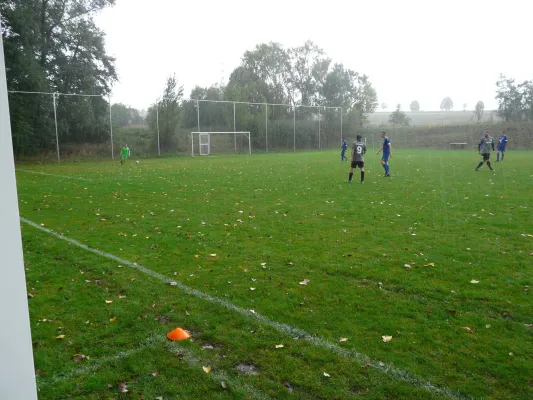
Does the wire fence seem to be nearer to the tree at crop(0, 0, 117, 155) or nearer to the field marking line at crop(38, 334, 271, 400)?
the tree at crop(0, 0, 117, 155)

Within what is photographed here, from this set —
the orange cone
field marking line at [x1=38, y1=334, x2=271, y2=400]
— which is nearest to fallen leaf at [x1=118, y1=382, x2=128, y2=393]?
field marking line at [x1=38, y1=334, x2=271, y2=400]

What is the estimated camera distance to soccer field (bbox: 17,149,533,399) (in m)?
3.39

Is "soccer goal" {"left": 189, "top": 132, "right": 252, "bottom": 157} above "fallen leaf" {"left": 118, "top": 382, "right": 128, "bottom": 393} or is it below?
above

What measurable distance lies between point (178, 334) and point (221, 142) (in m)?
35.2

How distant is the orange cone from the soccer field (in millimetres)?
99

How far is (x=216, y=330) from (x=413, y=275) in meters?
2.93

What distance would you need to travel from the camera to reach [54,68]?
108 feet

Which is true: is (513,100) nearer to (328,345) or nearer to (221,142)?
(221,142)

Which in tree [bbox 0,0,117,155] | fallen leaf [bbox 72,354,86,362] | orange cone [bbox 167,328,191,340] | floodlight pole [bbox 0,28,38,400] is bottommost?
fallen leaf [bbox 72,354,86,362]

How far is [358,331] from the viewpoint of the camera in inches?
164

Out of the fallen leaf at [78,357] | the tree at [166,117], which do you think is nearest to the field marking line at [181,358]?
the fallen leaf at [78,357]

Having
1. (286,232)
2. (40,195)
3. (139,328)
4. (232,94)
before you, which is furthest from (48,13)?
(139,328)

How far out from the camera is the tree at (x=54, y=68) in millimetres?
27602

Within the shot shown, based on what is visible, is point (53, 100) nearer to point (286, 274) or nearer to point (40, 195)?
point (40, 195)
